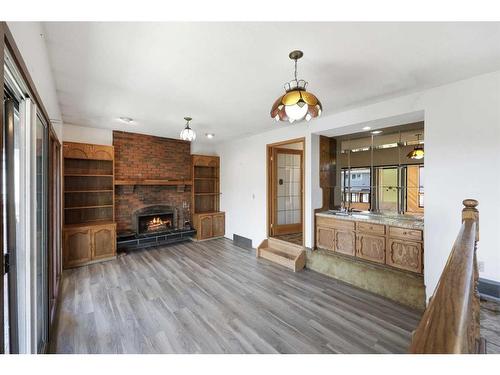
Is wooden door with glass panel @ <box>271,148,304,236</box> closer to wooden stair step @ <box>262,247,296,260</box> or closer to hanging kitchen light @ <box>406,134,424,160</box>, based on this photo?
wooden stair step @ <box>262,247,296,260</box>

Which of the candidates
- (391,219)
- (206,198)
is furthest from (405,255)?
(206,198)

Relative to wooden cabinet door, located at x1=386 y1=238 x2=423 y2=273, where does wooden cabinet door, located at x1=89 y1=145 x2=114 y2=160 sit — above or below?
above

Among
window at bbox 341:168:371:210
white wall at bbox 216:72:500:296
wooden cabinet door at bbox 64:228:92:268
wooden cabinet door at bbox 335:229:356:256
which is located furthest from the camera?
window at bbox 341:168:371:210

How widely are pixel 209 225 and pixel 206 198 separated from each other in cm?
89

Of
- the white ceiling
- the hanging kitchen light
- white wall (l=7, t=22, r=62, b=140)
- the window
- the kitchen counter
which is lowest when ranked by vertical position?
the kitchen counter

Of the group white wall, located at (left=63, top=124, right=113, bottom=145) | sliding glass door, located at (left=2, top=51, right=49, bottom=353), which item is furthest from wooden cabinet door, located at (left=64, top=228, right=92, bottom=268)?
sliding glass door, located at (left=2, top=51, right=49, bottom=353)

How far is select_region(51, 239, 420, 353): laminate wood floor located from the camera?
2.06 meters

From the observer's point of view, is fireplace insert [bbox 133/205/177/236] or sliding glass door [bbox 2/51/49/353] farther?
fireplace insert [bbox 133/205/177/236]

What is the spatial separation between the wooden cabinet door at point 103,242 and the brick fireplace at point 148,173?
67 centimetres

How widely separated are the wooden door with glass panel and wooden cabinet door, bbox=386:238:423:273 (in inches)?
90.3

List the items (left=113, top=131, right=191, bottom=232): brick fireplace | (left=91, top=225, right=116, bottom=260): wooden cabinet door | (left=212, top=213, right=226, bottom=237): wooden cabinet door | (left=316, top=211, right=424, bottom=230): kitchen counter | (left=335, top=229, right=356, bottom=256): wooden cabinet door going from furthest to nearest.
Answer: (left=212, top=213, right=226, bottom=237): wooden cabinet door < (left=113, top=131, right=191, bottom=232): brick fireplace < (left=91, top=225, right=116, bottom=260): wooden cabinet door < (left=335, top=229, right=356, bottom=256): wooden cabinet door < (left=316, top=211, right=424, bottom=230): kitchen counter

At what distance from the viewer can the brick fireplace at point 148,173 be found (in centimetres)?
494

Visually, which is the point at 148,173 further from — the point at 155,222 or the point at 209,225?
the point at 209,225

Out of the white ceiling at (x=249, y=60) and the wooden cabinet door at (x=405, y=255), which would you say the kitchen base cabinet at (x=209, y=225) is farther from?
the wooden cabinet door at (x=405, y=255)
